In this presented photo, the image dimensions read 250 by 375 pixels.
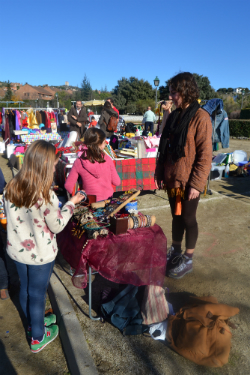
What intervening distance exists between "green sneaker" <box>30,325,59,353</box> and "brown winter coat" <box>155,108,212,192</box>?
1630 mm

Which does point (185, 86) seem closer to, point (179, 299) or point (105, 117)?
point (179, 299)

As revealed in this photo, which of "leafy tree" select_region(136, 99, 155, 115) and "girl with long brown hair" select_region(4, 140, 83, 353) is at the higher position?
"leafy tree" select_region(136, 99, 155, 115)

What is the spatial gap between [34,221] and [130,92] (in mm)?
43885

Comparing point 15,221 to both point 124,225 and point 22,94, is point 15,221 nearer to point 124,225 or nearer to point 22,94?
point 124,225

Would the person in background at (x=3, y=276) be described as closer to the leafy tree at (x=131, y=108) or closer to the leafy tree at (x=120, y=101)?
the leafy tree at (x=131, y=108)

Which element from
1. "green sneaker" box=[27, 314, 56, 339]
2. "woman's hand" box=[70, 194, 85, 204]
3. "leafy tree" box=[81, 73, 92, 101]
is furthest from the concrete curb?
"leafy tree" box=[81, 73, 92, 101]

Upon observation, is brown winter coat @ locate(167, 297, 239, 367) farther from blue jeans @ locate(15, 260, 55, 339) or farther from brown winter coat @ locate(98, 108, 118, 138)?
brown winter coat @ locate(98, 108, 118, 138)

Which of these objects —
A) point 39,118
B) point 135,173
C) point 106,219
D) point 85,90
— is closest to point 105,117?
point 135,173

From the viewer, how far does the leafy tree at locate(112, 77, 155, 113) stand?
4238 cm

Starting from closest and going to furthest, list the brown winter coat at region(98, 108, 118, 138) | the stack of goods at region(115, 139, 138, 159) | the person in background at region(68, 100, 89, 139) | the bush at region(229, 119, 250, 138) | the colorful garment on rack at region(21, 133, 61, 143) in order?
the stack of goods at region(115, 139, 138, 159) < the brown winter coat at region(98, 108, 118, 138) < the person in background at region(68, 100, 89, 139) < the colorful garment on rack at region(21, 133, 61, 143) < the bush at region(229, 119, 250, 138)

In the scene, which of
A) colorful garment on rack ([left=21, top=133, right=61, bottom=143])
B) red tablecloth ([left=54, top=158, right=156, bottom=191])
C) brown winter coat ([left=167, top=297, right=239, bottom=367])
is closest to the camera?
brown winter coat ([left=167, top=297, right=239, bottom=367])

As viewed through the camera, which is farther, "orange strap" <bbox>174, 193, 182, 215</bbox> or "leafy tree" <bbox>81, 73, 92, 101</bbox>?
"leafy tree" <bbox>81, 73, 92, 101</bbox>

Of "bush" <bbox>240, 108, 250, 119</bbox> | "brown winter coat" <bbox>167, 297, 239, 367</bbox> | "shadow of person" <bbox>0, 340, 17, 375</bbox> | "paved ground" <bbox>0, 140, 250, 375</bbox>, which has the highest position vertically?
"bush" <bbox>240, 108, 250, 119</bbox>

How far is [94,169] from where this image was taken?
302 cm
